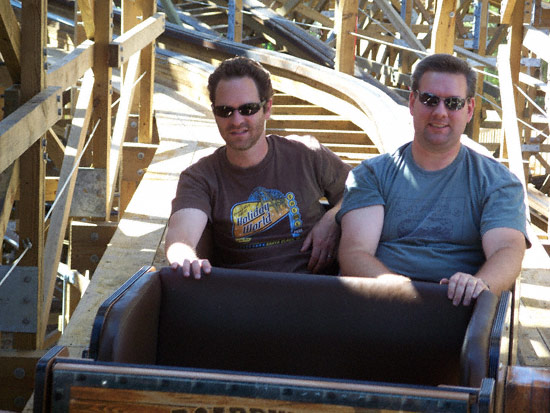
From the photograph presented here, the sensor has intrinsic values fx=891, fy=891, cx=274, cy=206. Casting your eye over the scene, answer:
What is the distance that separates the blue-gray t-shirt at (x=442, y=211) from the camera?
8.79ft

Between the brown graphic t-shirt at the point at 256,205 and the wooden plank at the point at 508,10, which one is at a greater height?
the wooden plank at the point at 508,10

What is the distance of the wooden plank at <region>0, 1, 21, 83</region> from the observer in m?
3.10

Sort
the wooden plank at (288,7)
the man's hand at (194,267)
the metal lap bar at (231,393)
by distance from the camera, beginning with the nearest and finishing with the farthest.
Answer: the metal lap bar at (231,393)
the man's hand at (194,267)
the wooden plank at (288,7)

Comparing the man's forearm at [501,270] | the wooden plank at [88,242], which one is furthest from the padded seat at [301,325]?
the wooden plank at [88,242]

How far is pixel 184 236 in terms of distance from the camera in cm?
277

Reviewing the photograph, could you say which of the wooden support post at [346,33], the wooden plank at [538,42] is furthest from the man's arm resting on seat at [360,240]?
the wooden support post at [346,33]

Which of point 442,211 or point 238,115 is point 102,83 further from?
point 442,211

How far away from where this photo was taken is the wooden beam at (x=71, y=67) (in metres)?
3.71

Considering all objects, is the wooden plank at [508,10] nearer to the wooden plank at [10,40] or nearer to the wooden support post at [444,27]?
the wooden support post at [444,27]

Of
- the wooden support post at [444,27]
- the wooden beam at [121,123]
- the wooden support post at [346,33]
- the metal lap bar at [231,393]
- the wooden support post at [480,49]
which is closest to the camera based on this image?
the metal lap bar at [231,393]

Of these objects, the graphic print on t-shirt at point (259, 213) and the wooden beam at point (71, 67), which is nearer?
the graphic print on t-shirt at point (259, 213)

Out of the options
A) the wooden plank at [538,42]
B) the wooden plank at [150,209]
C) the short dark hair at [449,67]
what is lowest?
the wooden plank at [150,209]

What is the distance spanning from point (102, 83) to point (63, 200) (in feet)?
2.84

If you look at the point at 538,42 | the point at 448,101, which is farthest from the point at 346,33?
the point at 448,101
